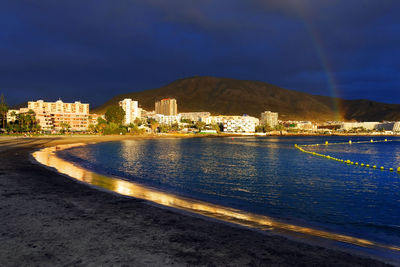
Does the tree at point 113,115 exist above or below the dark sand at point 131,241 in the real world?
above

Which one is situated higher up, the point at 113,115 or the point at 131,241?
the point at 113,115

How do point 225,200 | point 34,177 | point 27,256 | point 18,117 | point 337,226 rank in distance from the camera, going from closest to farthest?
point 27,256, point 337,226, point 225,200, point 34,177, point 18,117

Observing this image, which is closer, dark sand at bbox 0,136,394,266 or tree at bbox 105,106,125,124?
dark sand at bbox 0,136,394,266

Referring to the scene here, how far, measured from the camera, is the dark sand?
24.2ft

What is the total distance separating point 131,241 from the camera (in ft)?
28.7

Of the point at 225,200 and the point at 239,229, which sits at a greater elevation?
the point at 239,229

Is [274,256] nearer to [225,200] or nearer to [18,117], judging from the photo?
[225,200]

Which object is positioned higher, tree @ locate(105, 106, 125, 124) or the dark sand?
tree @ locate(105, 106, 125, 124)

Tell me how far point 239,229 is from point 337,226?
643cm

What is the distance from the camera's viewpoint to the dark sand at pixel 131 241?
738 cm

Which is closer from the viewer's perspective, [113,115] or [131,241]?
[131,241]

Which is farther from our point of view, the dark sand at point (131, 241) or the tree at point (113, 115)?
the tree at point (113, 115)

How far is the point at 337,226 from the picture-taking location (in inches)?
538

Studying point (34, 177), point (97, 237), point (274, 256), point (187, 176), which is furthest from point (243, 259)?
point (187, 176)
